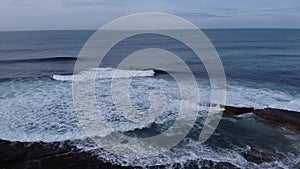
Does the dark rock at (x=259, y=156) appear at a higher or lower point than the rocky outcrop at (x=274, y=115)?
lower

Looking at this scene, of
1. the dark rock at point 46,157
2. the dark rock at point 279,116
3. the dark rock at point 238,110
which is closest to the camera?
the dark rock at point 46,157

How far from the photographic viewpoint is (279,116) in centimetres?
1330

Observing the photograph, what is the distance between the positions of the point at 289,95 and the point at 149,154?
11966mm

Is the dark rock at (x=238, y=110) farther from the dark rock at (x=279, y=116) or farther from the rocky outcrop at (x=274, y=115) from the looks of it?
the dark rock at (x=279, y=116)

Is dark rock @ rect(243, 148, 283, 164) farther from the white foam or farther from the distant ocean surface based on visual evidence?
the white foam

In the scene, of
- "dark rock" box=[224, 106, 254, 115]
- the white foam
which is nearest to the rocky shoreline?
"dark rock" box=[224, 106, 254, 115]

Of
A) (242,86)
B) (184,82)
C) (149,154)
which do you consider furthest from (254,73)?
(149,154)

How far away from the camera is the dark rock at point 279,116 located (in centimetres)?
1270

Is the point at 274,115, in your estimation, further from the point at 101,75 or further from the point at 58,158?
the point at 101,75

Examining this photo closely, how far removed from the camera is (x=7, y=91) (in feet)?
58.1

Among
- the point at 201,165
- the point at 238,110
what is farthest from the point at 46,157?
the point at 238,110

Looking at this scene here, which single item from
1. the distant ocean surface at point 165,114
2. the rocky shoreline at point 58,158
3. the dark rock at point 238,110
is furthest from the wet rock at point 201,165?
the dark rock at point 238,110

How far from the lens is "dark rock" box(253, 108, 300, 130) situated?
41.7ft

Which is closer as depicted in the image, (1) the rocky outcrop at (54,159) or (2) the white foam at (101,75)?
(1) the rocky outcrop at (54,159)
